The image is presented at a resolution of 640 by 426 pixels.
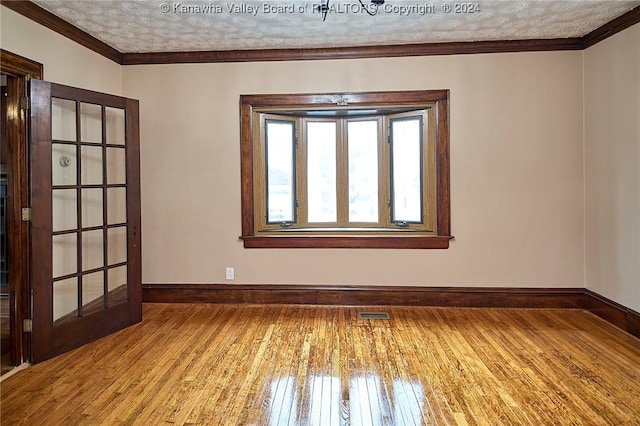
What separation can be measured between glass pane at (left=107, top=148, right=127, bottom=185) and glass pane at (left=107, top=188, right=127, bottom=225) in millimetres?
79

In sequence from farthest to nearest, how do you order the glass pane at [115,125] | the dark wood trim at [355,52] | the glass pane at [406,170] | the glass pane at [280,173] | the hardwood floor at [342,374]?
the glass pane at [280,173] < the glass pane at [406,170] < the dark wood trim at [355,52] < the glass pane at [115,125] < the hardwood floor at [342,374]

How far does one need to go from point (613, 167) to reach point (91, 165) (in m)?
4.35

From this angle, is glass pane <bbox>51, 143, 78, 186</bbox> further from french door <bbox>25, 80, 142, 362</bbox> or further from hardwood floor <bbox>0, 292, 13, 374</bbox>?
hardwood floor <bbox>0, 292, 13, 374</bbox>

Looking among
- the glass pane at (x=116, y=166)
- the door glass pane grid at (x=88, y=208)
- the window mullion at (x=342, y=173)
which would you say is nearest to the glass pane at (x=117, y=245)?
the door glass pane grid at (x=88, y=208)

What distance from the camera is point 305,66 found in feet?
14.0

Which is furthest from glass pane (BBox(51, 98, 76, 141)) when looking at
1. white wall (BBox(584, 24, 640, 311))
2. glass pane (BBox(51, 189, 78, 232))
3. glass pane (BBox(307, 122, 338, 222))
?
white wall (BBox(584, 24, 640, 311))

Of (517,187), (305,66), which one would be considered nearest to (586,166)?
(517,187)

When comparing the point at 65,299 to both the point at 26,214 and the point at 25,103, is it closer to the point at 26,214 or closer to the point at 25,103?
the point at 26,214

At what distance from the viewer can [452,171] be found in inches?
165

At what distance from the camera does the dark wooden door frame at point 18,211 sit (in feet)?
9.86

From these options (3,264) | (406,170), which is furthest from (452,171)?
(3,264)

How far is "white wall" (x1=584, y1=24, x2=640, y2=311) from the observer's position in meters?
3.40

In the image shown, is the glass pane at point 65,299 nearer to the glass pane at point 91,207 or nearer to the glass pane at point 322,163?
the glass pane at point 91,207

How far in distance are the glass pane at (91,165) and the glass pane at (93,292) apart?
2.47 feet
